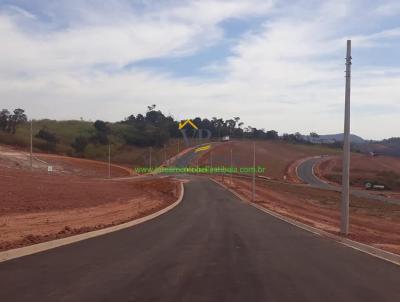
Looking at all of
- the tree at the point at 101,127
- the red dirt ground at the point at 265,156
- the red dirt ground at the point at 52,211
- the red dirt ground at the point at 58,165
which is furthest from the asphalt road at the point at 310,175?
the red dirt ground at the point at 52,211

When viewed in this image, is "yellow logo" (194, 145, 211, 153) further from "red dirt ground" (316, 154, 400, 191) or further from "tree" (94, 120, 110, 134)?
"red dirt ground" (316, 154, 400, 191)

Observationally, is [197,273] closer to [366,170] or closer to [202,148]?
[366,170]

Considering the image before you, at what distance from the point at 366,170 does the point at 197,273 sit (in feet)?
395

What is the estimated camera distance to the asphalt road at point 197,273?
9.45 metres

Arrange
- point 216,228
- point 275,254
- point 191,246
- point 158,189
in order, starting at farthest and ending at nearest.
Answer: point 158,189, point 216,228, point 191,246, point 275,254

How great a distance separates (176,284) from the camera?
10.3 meters

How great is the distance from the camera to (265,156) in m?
146

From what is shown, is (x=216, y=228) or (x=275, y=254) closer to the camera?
(x=275, y=254)

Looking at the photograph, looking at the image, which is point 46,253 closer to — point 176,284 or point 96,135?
point 176,284

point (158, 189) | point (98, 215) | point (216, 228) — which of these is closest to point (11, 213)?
point (98, 215)

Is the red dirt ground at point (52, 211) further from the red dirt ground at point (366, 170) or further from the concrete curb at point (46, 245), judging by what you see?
the red dirt ground at point (366, 170)

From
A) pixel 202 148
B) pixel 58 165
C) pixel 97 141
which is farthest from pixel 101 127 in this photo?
pixel 58 165

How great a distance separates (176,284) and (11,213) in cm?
1782

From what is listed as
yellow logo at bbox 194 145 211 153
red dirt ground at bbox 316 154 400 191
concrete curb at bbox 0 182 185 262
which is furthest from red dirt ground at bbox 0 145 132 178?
concrete curb at bbox 0 182 185 262
